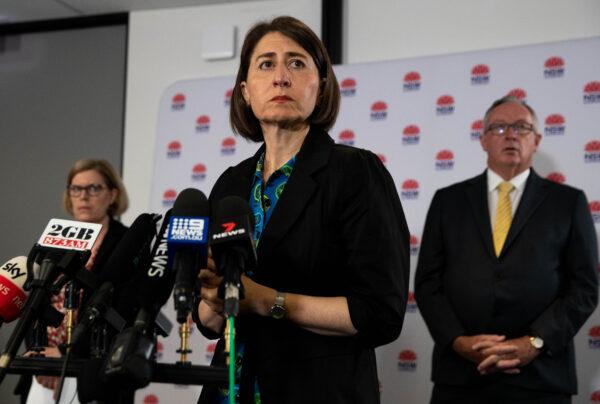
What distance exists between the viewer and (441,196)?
3549 mm

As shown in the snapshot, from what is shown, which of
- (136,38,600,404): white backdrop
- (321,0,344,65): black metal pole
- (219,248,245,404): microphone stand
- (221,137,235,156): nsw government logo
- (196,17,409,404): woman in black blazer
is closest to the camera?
(219,248,245,404): microphone stand

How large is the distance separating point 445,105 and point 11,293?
2.90 meters

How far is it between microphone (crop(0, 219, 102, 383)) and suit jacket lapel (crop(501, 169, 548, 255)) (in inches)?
82.5

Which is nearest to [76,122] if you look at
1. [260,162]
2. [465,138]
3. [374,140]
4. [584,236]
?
[374,140]

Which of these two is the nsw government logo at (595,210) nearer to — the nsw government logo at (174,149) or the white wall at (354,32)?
the white wall at (354,32)

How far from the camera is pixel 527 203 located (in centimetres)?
331

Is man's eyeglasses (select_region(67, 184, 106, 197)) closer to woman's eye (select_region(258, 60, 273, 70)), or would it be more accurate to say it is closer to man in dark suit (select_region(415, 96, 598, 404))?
man in dark suit (select_region(415, 96, 598, 404))

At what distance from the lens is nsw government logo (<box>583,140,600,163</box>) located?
3.82m

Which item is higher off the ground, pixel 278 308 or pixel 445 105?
pixel 445 105

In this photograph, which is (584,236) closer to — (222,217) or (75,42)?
(222,217)

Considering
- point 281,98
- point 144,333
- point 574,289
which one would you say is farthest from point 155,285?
point 574,289

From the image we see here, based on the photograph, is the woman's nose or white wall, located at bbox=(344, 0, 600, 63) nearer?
the woman's nose

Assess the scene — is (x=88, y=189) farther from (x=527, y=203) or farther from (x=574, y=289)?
(x=574, y=289)

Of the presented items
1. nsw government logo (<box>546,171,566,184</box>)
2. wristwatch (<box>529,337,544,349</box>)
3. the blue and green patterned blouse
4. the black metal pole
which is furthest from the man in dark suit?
the blue and green patterned blouse
